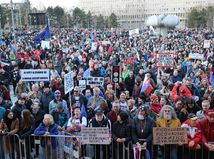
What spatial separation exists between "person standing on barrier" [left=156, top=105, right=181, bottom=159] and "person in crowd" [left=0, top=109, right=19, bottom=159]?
2909mm

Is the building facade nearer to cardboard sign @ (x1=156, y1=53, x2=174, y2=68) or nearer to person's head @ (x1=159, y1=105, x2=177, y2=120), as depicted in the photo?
cardboard sign @ (x1=156, y1=53, x2=174, y2=68)

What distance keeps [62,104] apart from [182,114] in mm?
2833

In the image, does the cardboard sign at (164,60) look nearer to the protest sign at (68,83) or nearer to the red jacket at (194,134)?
the protest sign at (68,83)

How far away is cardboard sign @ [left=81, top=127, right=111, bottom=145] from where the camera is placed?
6.36 m

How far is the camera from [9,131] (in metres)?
7.12

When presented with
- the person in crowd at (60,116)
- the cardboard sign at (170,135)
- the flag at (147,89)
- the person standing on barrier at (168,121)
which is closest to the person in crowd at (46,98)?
the person in crowd at (60,116)

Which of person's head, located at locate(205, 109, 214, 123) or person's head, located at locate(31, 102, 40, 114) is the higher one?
person's head, located at locate(205, 109, 214, 123)

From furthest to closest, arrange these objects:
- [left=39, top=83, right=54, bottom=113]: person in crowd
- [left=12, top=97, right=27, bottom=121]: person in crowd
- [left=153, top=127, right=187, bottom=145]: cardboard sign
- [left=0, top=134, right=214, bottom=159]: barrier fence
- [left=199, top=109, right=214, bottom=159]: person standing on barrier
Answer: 1. [left=39, top=83, right=54, bottom=113]: person in crowd
2. [left=12, top=97, right=27, bottom=121]: person in crowd
3. [left=0, top=134, right=214, bottom=159]: barrier fence
4. [left=199, top=109, right=214, bottom=159]: person standing on barrier
5. [left=153, top=127, right=187, bottom=145]: cardboard sign

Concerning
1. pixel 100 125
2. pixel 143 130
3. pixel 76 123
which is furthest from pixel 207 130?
pixel 76 123

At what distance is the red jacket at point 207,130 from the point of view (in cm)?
632

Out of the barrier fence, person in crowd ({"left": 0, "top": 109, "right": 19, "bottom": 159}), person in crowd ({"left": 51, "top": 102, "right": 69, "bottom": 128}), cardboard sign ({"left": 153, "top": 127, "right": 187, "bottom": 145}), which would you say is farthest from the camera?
person in crowd ({"left": 51, "top": 102, "right": 69, "bottom": 128})

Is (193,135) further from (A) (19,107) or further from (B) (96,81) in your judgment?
(B) (96,81)

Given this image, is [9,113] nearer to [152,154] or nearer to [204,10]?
[152,154]

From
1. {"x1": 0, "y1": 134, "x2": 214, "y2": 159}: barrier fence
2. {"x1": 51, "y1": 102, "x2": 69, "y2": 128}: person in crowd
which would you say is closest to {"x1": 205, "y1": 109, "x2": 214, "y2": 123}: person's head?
{"x1": 0, "y1": 134, "x2": 214, "y2": 159}: barrier fence
